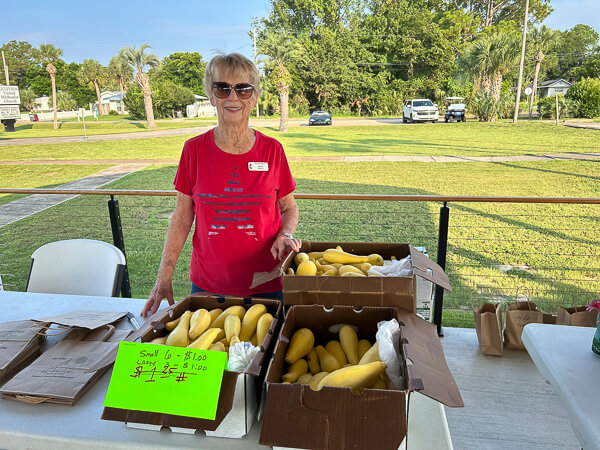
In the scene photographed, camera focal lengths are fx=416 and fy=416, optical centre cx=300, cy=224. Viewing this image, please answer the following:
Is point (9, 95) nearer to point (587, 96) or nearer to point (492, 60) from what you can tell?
point (492, 60)

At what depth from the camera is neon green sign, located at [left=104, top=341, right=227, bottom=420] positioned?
71 cm

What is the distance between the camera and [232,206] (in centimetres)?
137

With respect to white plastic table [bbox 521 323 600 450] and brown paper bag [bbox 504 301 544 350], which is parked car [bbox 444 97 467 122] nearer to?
brown paper bag [bbox 504 301 544 350]

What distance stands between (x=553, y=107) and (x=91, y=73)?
32.2m

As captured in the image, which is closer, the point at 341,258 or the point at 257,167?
the point at 341,258

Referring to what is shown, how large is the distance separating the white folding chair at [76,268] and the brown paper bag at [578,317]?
7.34 ft

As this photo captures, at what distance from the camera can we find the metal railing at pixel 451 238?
2654 millimetres

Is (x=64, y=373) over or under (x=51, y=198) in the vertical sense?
over

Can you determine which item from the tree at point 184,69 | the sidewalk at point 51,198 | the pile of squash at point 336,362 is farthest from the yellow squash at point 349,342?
the tree at point 184,69

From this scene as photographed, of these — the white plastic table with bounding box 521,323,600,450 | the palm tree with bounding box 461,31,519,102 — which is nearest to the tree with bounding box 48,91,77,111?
the palm tree with bounding box 461,31,519,102

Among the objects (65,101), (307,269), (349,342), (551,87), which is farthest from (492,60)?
A: (65,101)

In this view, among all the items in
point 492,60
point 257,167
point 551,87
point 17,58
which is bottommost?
point 257,167

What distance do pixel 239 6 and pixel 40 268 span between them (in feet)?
100

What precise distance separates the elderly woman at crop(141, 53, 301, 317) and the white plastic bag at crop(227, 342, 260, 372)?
1.83 ft
